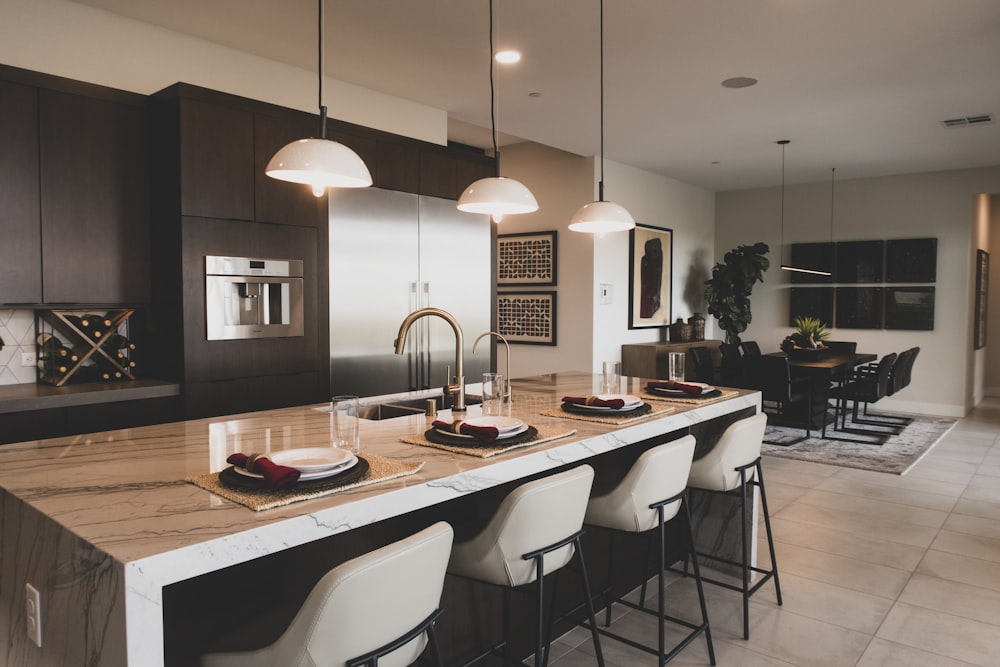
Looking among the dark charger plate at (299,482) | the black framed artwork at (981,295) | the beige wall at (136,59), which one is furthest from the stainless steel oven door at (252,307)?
the black framed artwork at (981,295)

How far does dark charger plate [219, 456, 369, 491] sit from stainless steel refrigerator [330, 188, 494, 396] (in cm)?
262

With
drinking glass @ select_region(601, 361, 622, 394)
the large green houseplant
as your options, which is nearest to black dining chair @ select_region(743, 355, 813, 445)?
the large green houseplant

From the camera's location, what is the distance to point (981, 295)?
8766 millimetres

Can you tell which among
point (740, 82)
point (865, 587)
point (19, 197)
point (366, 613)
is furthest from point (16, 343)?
point (740, 82)

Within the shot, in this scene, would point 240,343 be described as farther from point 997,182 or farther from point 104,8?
point 997,182

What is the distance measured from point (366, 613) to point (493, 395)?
1.20 metres

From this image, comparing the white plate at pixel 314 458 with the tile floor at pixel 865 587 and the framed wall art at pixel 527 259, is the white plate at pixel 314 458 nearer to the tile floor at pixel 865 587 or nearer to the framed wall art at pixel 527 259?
the tile floor at pixel 865 587

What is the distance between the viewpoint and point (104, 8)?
3.60 m

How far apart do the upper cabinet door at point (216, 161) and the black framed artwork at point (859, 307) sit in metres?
7.56

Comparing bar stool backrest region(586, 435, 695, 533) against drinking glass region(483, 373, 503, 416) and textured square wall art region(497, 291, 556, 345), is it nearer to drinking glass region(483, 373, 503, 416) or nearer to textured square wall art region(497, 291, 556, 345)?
drinking glass region(483, 373, 503, 416)

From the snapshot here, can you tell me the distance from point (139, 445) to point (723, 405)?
2.32 meters

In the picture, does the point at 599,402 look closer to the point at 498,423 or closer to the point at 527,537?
the point at 498,423

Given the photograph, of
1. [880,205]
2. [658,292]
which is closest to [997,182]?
[880,205]

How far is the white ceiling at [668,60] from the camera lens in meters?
3.61
